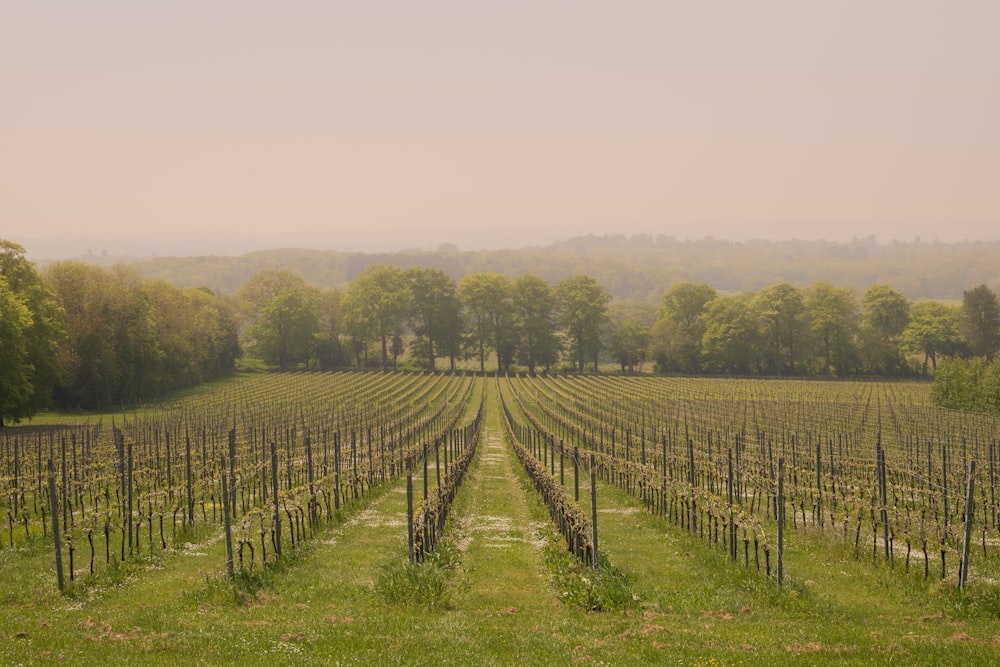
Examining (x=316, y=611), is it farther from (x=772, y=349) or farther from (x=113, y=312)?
(x=772, y=349)

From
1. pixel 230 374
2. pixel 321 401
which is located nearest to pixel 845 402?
pixel 321 401

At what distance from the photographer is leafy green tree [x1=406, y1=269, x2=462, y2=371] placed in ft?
416

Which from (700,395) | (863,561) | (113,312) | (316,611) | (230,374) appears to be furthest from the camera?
(230,374)

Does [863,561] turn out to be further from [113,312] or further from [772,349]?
[772,349]

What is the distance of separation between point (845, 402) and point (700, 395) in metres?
15.9

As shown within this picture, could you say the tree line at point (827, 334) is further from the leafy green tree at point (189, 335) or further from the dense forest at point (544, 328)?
the leafy green tree at point (189, 335)

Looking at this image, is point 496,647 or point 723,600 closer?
point 496,647

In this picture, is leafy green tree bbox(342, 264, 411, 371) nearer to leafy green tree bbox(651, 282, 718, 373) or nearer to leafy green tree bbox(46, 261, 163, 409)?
leafy green tree bbox(651, 282, 718, 373)

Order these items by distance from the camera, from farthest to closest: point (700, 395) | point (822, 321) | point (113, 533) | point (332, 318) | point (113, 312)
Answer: point (332, 318) < point (822, 321) < point (700, 395) < point (113, 312) < point (113, 533)

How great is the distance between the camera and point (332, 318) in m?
132

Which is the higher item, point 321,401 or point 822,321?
point 822,321

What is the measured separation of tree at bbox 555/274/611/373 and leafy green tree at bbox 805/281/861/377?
116ft

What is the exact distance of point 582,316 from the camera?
415 ft

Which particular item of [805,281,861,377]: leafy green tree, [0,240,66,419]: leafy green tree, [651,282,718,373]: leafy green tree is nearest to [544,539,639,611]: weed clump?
[0,240,66,419]: leafy green tree
